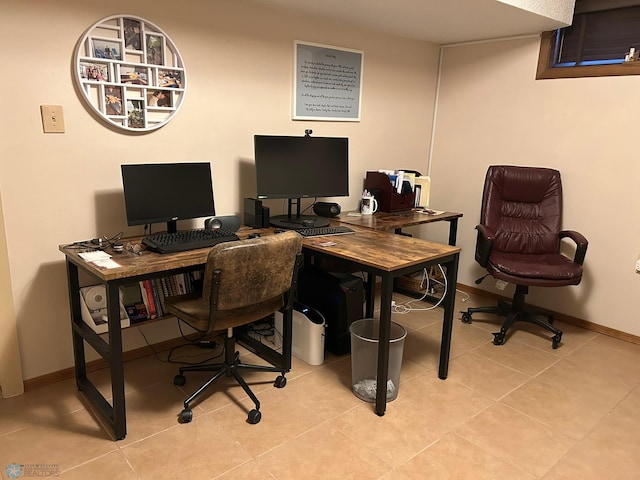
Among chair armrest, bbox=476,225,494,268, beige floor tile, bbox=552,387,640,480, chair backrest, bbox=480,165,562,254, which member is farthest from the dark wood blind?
beige floor tile, bbox=552,387,640,480

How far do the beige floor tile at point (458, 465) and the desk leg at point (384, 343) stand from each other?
31 centimetres

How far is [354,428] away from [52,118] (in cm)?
201

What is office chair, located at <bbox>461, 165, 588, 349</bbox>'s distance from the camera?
326 cm

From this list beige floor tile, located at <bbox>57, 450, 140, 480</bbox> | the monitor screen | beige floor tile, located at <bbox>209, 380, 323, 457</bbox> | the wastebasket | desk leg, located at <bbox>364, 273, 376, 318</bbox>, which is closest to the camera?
beige floor tile, located at <bbox>57, 450, 140, 480</bbox>

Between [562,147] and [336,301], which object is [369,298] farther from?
[562,147]

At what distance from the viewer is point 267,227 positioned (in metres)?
2.88

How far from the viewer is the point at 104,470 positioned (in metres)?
1.88

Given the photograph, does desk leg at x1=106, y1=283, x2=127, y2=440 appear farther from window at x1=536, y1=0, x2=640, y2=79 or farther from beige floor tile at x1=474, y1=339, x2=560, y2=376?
window at x1=536, y1=0, x2=640, y2=79

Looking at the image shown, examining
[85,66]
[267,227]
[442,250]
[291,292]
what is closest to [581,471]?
[442,250]

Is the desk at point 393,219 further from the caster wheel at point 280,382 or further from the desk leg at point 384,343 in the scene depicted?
the caster wheel at point 280,382

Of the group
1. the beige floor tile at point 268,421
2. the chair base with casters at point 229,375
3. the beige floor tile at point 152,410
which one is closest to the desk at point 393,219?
the chair base with casters at point 229,375

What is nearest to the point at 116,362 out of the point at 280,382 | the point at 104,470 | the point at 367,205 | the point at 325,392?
the point at 104,470

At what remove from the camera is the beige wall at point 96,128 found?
2211 mm

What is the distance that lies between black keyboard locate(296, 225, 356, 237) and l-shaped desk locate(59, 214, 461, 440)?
0.08 m
